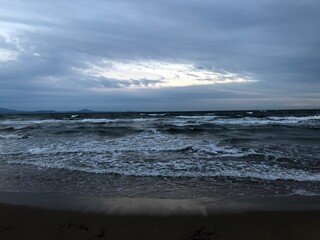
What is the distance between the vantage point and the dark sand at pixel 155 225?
4180 millimetres

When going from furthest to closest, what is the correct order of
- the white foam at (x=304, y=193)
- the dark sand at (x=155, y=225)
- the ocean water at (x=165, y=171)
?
the ocean water at (x=165, y=171)
the white foam at (x=304, y=193)
the dark sand at (x=155, y=225)

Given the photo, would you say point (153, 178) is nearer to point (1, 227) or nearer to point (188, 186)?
point (188, 186)

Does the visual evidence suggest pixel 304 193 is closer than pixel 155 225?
No

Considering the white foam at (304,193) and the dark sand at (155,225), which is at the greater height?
the white foam at (304,193)

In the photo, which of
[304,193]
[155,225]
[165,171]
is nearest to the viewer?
[155,225]

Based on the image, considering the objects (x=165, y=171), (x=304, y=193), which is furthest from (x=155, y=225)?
(x=165, y=171)

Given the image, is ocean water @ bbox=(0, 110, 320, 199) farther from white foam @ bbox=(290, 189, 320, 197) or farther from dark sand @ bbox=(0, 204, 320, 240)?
dark sand @ bbox=(0, 204, 320, 240)

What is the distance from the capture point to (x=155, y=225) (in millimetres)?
4574

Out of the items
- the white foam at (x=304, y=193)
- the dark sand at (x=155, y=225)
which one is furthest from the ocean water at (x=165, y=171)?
the dark sand at (x=155, y=225)

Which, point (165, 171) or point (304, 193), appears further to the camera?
point (165, 171)

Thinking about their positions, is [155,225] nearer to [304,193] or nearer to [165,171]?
[304,193]

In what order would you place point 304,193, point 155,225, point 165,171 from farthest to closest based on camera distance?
1. point 165,171
2. point 304,193
3. point 155,225

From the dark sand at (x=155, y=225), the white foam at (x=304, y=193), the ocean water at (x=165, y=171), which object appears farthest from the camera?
the ocean water at (x=165, y=171)

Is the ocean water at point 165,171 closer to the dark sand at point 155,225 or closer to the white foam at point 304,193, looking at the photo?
the white foam at point 304,193
